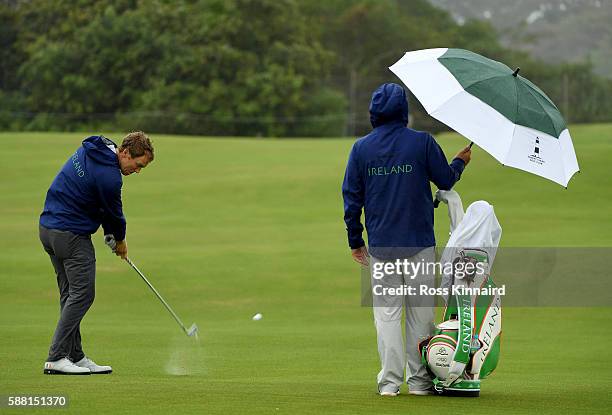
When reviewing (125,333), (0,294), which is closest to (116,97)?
(0,294)

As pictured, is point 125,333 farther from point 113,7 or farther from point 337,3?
point 337,3

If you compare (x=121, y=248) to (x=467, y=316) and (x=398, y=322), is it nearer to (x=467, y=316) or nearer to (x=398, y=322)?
(x=398, y=322)

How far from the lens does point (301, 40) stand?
71.2 meters

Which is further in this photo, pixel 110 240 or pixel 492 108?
pixel 110 240

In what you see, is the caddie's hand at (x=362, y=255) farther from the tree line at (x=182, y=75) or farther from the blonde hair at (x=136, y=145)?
the tree line at (x=182, y=75)

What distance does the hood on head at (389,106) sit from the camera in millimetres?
8023

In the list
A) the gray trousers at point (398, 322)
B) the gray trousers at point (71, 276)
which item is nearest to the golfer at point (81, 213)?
the gray trousers at point (71, 276)

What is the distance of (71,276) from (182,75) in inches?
2258

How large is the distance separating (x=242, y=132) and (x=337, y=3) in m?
29.9

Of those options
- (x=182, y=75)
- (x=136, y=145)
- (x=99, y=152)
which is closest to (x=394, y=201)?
(x=136, y=145)

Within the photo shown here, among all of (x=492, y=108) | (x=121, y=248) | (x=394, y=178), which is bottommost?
(x=121, y=248)

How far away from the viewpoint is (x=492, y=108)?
8102mm

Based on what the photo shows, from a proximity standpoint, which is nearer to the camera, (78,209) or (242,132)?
(78,209)

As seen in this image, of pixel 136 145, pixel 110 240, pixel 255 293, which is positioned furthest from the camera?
pixel 255 293
